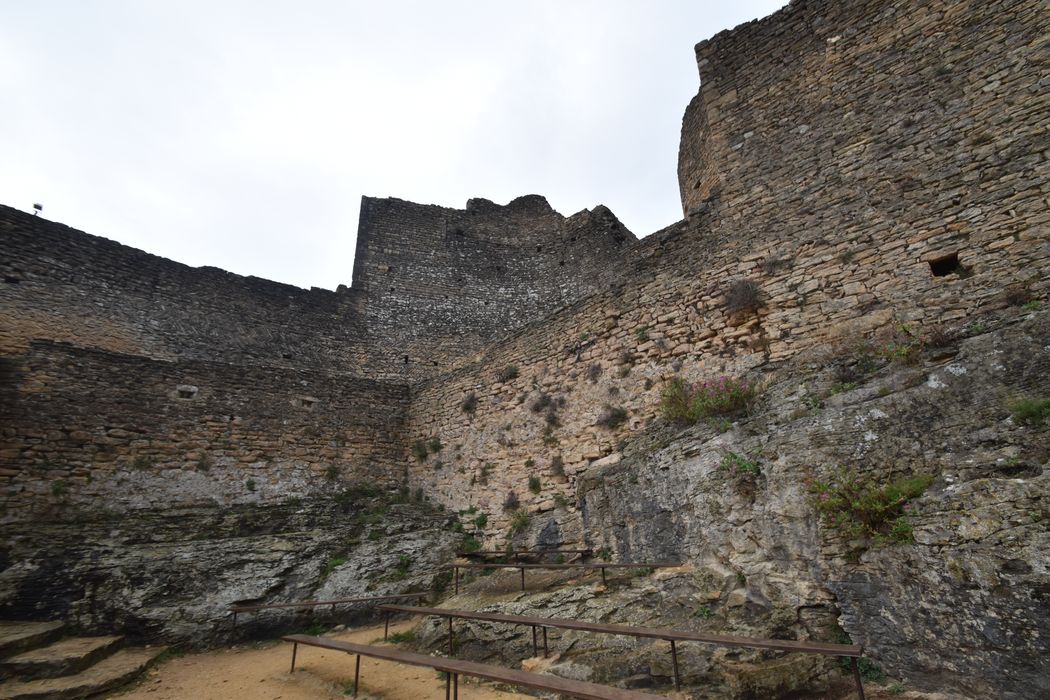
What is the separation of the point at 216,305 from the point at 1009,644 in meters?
18.2

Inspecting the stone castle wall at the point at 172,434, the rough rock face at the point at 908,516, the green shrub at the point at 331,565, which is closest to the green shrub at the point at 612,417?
the rough rock face at the point at 908,516

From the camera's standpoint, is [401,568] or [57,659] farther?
[401,568]

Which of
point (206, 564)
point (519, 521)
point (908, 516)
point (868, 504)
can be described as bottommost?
point (206, 564)

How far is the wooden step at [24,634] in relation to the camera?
21.1 ft

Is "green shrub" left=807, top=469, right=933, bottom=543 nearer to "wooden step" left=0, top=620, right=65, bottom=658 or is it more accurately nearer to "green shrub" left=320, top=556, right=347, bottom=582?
"green shrub" left=320, top=556, right=347, bottom=582

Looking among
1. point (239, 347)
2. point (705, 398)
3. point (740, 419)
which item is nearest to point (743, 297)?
point (705, 398)

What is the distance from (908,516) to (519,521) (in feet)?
21.0

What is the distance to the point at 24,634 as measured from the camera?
21.9 ft

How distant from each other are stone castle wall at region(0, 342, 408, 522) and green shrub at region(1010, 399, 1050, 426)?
37.0ft

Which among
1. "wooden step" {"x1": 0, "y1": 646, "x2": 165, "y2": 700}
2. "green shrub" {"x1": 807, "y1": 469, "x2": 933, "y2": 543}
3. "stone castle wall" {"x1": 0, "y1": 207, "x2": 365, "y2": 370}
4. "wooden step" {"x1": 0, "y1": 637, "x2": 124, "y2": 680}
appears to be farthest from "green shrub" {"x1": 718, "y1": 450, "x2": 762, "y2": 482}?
"stone castle wall" {"x1": 0, "y1": 207, "x2": 365, "y2": 370}

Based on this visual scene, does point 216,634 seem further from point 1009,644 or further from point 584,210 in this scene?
point 584,210

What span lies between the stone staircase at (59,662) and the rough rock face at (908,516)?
262 inches

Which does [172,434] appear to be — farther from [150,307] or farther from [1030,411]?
[1030,411]

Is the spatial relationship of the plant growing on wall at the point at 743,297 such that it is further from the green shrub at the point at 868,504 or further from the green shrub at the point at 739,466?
the green shrub at the point at 868,504
